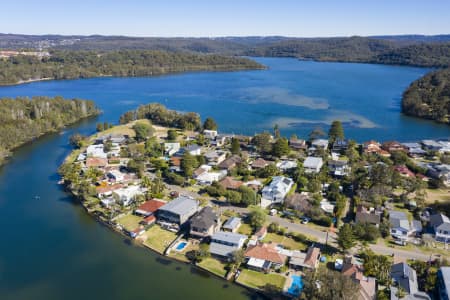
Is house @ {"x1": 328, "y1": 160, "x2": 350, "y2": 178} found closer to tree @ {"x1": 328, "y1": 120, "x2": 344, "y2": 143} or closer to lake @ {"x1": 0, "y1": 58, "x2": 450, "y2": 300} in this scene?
tree @ {"x1": 328, "y1": 120, "x2": 344, "y2": 143}

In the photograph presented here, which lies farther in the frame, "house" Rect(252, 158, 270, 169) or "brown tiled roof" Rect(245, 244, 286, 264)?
"house" Rect(252, 158, 270, 169)

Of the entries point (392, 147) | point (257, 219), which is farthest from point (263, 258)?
point (392, 147)

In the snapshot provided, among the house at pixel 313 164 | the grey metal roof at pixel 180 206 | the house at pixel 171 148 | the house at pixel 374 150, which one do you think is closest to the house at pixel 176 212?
the grey metal roof at pixel 180 206

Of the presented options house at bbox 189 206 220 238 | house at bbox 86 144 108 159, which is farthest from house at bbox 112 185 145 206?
house at bbox 86 144 108 159

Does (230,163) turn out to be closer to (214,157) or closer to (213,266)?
(214,157)

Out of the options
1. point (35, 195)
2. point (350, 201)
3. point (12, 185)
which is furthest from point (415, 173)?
point (12, 185)

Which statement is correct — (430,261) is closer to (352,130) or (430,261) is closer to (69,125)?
(352,130)
